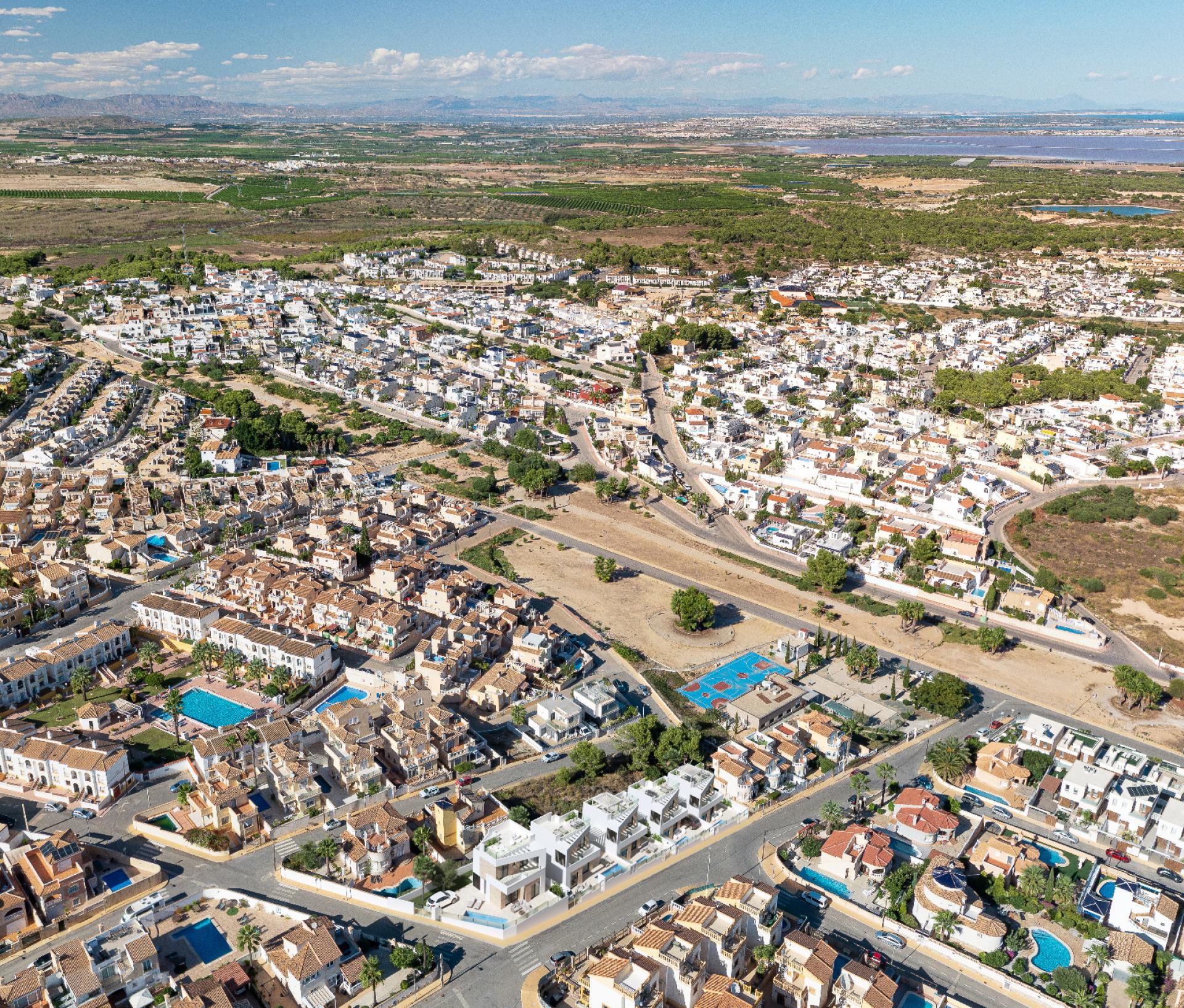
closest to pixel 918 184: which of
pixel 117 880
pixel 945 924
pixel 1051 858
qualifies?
pixel 1051 858

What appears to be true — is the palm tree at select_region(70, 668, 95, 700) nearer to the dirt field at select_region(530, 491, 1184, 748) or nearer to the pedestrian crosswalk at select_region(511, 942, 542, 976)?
the dirt field at select_region(530, 491, 1184, 748)

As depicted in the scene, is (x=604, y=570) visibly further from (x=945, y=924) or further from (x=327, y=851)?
(x=945, y=924)

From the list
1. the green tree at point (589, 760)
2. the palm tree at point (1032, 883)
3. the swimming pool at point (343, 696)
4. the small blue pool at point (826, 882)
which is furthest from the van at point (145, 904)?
the palm tree at point (1032, 883)

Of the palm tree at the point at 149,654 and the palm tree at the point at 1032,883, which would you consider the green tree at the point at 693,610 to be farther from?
the palm tree at the point at 149,654

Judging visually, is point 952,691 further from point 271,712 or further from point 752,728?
point 271,712

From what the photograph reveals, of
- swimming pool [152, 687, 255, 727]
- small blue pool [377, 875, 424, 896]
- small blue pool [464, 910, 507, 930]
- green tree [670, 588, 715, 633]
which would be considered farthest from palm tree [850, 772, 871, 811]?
swimming pool [152, 687, 255, 727]
